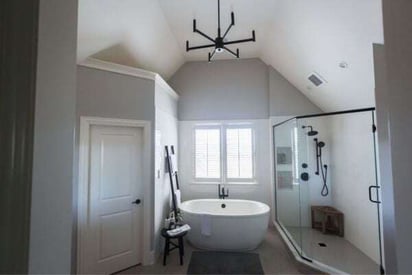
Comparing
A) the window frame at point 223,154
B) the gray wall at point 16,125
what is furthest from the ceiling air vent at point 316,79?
the gray wall at point 16,125

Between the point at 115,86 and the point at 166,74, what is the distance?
185 centimetres

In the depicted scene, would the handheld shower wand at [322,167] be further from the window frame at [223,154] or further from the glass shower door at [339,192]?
the window frame at [223,154]

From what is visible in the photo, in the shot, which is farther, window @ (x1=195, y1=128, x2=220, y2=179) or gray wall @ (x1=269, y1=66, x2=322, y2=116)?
window @ (x1=195, y1=128, x2=220, y2=179)

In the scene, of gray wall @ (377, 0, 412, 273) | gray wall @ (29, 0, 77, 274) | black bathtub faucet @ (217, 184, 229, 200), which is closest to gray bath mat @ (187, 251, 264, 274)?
black bathtub faucet @ (217, 184, 229, 200)

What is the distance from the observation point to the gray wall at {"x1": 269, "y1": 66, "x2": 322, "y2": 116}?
14.7ft

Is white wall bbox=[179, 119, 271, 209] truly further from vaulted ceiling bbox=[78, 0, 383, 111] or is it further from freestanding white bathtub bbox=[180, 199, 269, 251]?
vaulted ceiling bbox=[78, 0, 383, 111]

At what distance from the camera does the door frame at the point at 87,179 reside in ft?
8.48

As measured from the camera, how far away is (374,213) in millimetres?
2992

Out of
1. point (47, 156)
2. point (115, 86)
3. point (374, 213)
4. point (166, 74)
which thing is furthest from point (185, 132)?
point (47, 156)

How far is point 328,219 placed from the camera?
3811mm

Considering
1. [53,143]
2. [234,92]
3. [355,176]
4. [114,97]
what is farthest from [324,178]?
[53,143]

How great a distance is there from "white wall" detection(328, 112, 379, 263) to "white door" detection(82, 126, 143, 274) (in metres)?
3.25

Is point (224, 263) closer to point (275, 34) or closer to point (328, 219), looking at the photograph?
point (328, 219)

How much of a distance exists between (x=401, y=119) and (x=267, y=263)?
9.95 ft
